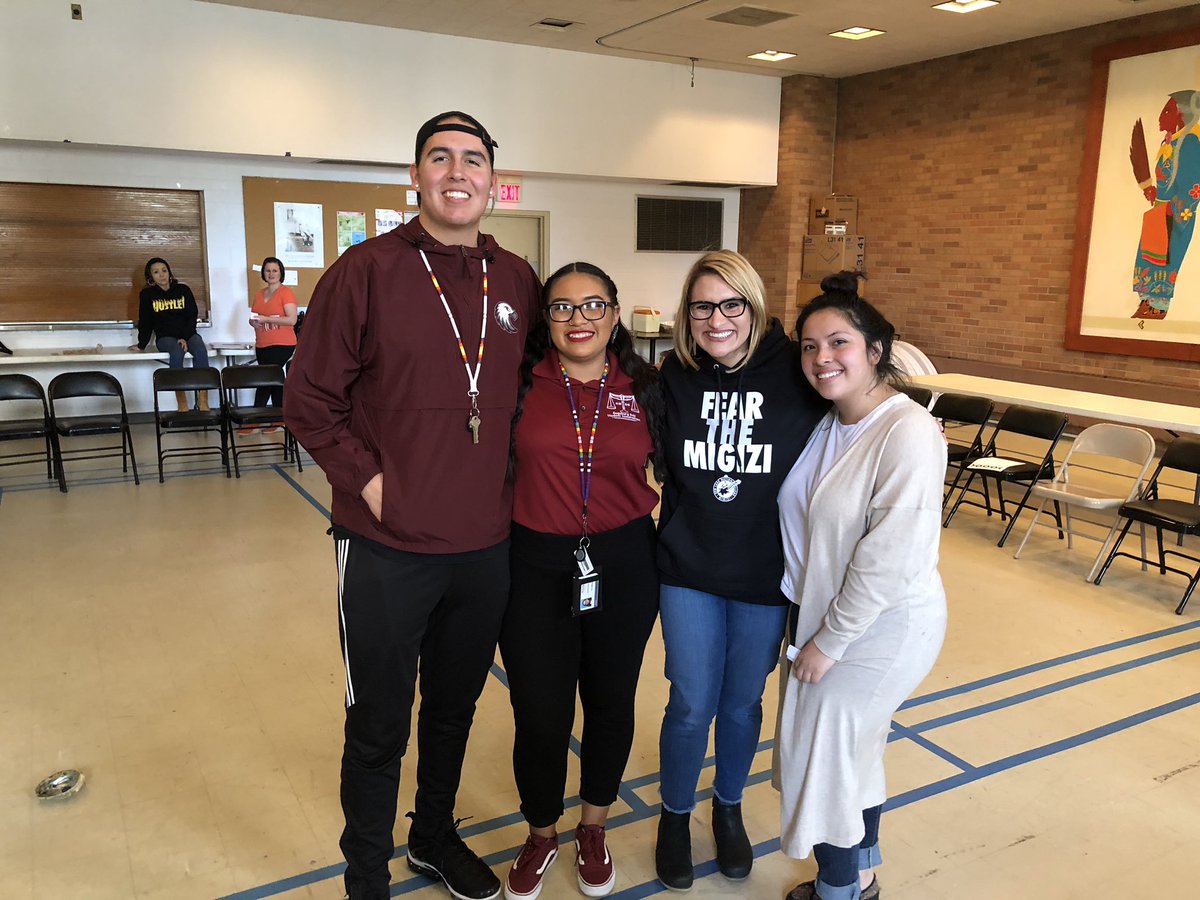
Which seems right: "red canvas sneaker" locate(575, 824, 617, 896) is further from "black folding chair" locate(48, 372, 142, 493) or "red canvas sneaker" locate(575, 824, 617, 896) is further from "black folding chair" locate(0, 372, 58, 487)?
"black folding chair" locate(0, 372, 58, 487)

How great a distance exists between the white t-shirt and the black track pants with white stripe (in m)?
0.65

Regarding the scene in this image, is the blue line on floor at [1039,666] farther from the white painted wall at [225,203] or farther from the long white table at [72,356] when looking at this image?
the white painted wall at [225,203]

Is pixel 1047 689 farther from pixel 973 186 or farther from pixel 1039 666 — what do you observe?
pixel 973 186

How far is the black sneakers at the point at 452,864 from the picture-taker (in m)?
2.30

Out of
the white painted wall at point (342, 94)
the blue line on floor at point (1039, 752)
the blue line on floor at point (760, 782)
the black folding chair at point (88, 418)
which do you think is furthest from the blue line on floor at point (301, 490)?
the blue line on floor at point (1039, 752)

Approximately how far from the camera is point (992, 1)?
789 centimetres

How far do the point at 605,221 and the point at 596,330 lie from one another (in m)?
9.53

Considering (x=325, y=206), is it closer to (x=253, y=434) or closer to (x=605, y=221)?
(x=253, y=434)

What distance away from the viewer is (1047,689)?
3.66m

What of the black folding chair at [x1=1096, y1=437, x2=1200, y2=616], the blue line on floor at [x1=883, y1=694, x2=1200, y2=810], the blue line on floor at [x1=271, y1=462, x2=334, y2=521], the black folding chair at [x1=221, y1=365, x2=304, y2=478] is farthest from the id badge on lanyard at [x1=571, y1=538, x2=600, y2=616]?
the black folding chair at [x1=221, y1=365, x2=304, y2=478]

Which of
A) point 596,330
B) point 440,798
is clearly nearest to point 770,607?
point 596,330

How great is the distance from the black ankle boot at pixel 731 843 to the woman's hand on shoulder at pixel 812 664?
0.65 m

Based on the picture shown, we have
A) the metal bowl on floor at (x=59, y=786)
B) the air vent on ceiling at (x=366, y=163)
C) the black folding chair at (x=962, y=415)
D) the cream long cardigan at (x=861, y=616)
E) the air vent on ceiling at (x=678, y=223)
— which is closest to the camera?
the cream long cardigan at (x=861, y=616)

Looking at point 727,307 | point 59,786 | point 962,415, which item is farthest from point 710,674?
point 962,415
